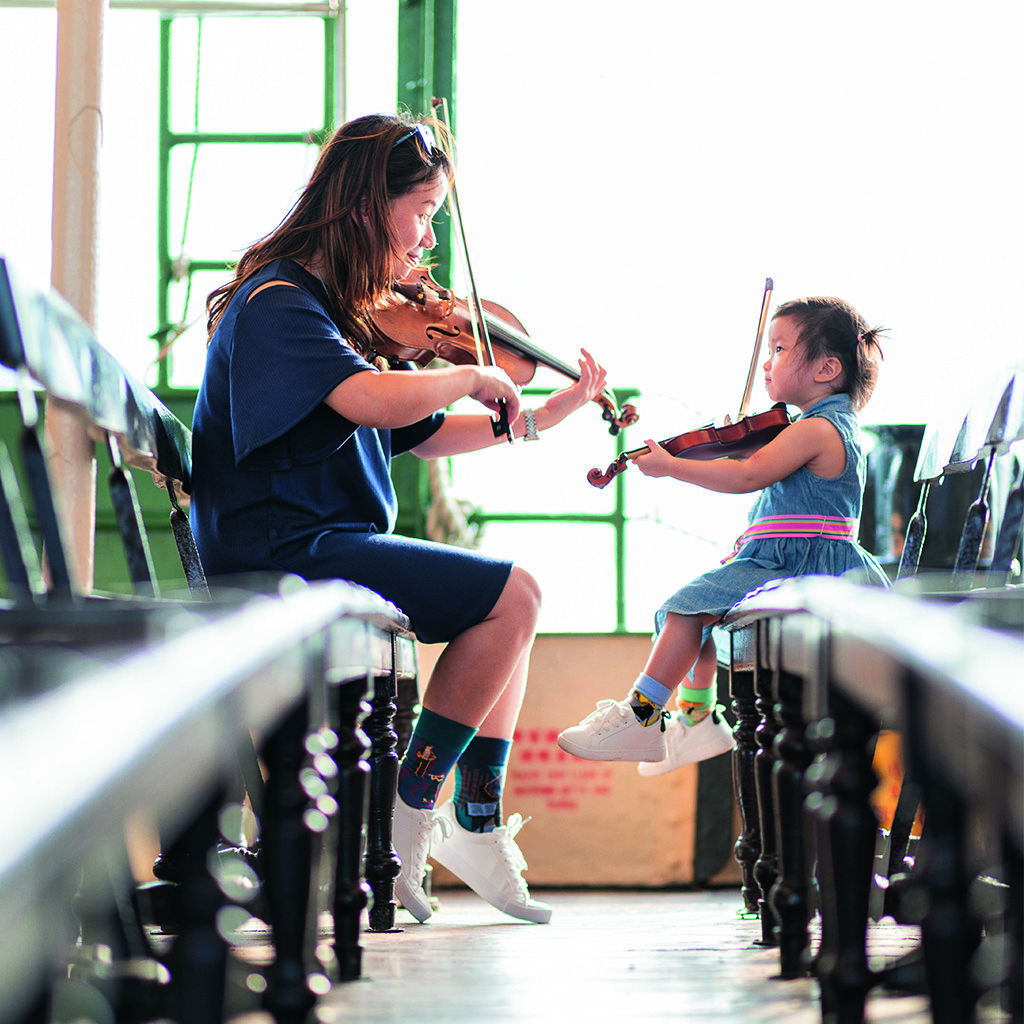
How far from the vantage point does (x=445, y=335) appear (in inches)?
81.4

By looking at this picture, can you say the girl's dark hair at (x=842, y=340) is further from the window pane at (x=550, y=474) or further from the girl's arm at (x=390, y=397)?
the window pane at (x=550, y=474)

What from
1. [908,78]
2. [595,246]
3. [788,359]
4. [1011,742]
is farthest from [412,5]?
[1011,742]

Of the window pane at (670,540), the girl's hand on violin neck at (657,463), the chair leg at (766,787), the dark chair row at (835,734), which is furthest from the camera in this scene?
the window pane at (670,540)

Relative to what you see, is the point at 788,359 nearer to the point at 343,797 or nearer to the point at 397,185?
the point at 397,185

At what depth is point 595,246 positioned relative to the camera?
3.65 meters

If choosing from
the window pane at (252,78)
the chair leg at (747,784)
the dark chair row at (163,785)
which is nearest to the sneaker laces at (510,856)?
the chair leg at (747,784)

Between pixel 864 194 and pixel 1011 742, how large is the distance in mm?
3547

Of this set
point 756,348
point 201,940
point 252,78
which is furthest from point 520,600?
point 252,78

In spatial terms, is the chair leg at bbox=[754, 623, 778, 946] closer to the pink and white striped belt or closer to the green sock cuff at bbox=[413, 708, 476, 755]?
the green sock cuff at bbox=[413, 708, 476, 755]

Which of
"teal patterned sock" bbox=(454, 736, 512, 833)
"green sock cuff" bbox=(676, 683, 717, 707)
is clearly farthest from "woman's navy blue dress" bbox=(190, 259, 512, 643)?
"green sock cuff" bbox=(676, 683, 717, 707)

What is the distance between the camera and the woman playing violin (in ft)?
5.29

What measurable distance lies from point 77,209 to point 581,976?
1.81 meters

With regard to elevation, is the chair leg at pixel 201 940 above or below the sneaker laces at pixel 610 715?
above

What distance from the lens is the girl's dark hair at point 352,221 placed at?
1803mm
